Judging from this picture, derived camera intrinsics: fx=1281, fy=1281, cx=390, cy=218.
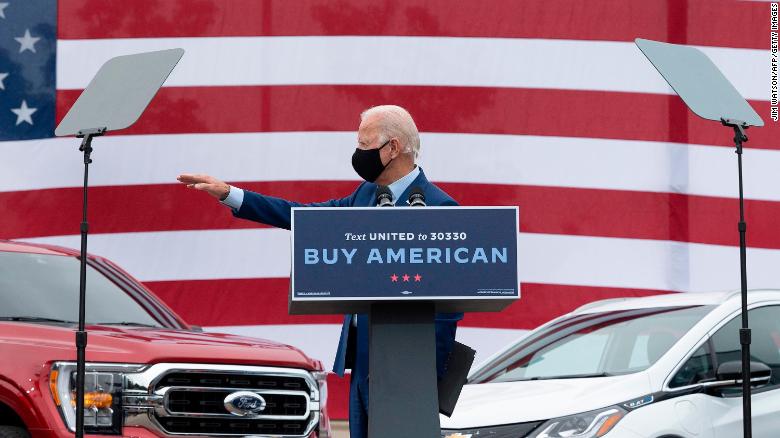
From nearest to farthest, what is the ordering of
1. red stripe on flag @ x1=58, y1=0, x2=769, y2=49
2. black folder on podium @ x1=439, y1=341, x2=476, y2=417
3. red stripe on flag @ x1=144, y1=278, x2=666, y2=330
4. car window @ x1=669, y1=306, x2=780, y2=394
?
black folder on podium @ x1=439, y1=341, x2=476, y2=417 < car window @ x1=669, y1=306, x2=780, y2=394 < red stripe on flag @ x1=144, y1=278, x2=666, y2=330 < red stripe on flag @ x1=58, y1=0, x2=769, y2=49

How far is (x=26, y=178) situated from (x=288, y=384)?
498 cm

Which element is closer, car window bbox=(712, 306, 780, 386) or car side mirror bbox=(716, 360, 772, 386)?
car side mirror bbox=(716, 360, 772, 386)

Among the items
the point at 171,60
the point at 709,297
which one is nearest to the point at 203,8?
the point at 171,60

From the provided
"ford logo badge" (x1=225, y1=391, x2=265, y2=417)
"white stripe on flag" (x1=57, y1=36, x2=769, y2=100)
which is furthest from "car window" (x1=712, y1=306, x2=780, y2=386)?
"white stripe on flag" (x1=57, y1=36, x2=769, y2=100)

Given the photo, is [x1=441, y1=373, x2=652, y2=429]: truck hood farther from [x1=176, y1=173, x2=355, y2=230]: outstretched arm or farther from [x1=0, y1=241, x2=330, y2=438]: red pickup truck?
[x1=176, y1=173, x2=355, y2=230]: outstretched arm

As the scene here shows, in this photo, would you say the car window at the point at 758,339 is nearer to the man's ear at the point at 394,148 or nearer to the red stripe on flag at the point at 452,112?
the man's ear at the point at 394,148

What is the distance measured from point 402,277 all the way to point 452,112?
6.26 m

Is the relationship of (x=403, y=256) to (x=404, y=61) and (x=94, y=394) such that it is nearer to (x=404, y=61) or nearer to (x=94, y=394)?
(x=94, y=394)

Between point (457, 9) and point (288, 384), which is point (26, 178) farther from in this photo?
point (288, 384)

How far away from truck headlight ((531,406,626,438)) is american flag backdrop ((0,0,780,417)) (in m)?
3.85

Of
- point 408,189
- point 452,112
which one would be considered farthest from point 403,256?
point 452,112

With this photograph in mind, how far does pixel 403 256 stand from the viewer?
3.74m

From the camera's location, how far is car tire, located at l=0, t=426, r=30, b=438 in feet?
15.3

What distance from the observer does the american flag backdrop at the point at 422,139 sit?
9.64 meters
